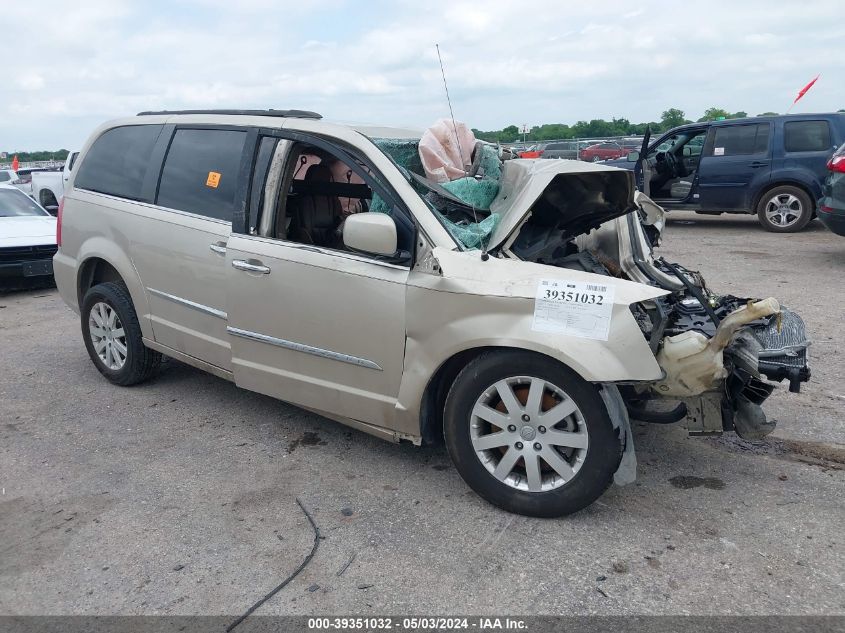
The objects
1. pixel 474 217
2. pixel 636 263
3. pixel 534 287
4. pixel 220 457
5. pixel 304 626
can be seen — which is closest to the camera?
pixel 304 626

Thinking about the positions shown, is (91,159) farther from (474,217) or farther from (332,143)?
(474,217)

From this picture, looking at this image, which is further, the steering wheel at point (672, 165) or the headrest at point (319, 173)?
the steering wheel at point (672, 165)

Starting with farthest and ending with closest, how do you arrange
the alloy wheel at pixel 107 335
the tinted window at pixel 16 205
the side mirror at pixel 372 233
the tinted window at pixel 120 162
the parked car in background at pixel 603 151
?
the parked car in background at pixel 603 151 < the tinted window at pixel 16 205 < the alloy wheel at pixel 107 335 < the tinted window at pixel 120 162 < the side mirror at pixel 372 233

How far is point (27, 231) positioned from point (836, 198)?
9799 millimetres

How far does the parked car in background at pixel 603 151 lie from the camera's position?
19.9m

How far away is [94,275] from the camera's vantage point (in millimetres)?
5277

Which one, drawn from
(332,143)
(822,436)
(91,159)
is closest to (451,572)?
(332,143)

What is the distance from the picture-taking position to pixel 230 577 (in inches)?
116

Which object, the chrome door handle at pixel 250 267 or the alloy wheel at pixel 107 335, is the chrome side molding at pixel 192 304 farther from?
the alloy wheel at pixel 107 335

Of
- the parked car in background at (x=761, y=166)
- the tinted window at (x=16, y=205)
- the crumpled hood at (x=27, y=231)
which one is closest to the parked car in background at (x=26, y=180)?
the tinted window at (x=16, y=205)

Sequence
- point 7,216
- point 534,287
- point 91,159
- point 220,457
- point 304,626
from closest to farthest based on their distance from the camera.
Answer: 1. point 304,626
2. point 534,287
3. point 220,457
4. point 91,159
5. point 7,216

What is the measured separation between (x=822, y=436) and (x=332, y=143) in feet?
10.5

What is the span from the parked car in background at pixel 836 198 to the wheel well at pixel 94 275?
25.3 feet

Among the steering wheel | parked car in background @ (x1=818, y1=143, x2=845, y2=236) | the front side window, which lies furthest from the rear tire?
the front side window
